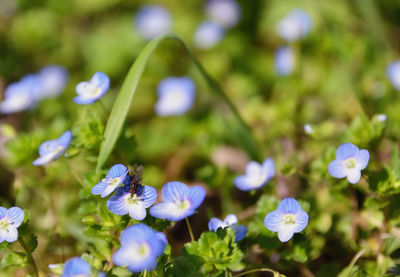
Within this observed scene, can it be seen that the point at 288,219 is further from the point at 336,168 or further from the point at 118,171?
the point at 118,171

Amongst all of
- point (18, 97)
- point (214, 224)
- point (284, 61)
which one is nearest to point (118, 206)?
point (214, 224)

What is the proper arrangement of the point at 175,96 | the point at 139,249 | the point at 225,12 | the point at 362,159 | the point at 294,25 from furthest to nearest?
the point at 225,12 → the point at 294,25 → the point at 175,96 → the point at 362,159 → the point at 139,249

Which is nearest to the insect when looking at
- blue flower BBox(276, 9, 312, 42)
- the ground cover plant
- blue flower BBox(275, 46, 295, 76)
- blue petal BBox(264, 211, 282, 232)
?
the ground cover plant

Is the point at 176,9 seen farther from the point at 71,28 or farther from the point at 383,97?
the point at 383,97

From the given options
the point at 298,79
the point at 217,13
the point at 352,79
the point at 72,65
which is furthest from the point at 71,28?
the point at 352,79

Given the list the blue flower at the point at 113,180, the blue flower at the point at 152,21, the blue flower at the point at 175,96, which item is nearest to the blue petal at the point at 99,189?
the blue flower at the point at 113,180

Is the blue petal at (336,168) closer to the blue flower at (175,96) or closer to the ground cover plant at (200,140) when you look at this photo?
the ground cover plant at (200,140)

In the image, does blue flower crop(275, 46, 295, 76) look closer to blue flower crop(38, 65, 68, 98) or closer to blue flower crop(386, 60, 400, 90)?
blue flower crop(386, 60, 400, 90)
